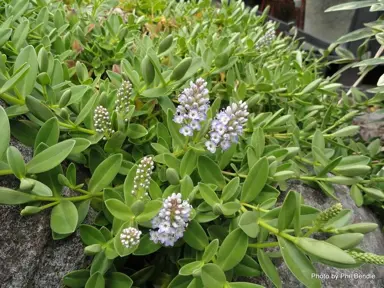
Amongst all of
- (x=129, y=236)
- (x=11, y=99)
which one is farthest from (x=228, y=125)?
(x=11, y=99)

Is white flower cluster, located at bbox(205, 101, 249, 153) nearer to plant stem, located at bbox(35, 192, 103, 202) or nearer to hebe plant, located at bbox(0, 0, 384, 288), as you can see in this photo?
hebe plant, located at bbox(0, 0, 384, 288)

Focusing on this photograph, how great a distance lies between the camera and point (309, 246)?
62cm

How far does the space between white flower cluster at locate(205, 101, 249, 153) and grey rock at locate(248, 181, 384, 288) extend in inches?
12.1

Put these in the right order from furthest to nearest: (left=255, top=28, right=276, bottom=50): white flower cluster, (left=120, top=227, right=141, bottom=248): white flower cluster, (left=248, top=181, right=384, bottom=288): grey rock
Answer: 1. (left=255, top=28, right=276, bottom=50): white flower cluster
2. (left=248, top=181, right=384, bottom=288): grey rock
3. (left=120, top=227, right=141, bottom=248): white flower cluster

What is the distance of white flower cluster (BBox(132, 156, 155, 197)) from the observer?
68 cm

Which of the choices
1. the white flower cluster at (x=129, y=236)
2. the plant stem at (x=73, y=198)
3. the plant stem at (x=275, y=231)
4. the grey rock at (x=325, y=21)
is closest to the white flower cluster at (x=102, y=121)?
the plant stem at (x=73, y=198)

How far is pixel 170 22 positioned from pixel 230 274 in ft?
3.74

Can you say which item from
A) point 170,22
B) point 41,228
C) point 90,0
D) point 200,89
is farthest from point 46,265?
point 90,0

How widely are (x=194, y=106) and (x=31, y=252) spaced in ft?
1.27

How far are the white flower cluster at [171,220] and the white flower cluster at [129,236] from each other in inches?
1.8

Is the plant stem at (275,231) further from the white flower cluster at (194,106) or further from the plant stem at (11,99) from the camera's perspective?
the plant stem at (11,99)

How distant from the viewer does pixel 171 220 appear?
2.17 feet

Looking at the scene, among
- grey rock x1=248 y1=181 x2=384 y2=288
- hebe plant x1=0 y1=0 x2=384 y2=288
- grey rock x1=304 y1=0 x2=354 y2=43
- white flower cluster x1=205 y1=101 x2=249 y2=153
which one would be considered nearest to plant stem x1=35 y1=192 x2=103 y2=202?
hebe plant x1=0 y1=0 x2=384 y2=288

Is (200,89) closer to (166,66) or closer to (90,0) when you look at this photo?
(166,66)
